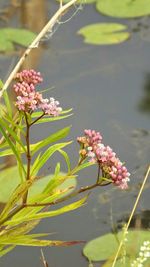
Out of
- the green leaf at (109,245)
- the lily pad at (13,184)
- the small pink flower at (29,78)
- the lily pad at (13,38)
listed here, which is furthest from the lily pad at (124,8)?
the small pink flower at (29,78)

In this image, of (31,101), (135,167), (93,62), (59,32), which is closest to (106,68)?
(93,62)

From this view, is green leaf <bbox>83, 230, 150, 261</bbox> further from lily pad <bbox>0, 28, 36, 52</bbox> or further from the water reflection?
lily pad <bbox>0, 28, 36, 52</bbox>

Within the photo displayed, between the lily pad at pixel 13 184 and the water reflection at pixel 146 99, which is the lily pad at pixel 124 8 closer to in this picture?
the water reflection at pixel 146 99

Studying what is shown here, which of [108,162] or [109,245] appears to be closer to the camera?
[108,162]

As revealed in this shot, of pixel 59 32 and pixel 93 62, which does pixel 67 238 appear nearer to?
pixel 93 62

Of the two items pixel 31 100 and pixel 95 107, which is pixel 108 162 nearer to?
pixel 31 100

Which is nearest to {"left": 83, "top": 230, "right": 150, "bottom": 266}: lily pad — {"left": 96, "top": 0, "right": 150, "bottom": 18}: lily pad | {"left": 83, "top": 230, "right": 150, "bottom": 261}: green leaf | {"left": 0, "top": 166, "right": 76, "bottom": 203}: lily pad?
{"left": 83, "top": 230, "right": 150, "bottom": 261}: green leaf

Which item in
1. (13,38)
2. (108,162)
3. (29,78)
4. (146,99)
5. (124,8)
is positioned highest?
(29,78)

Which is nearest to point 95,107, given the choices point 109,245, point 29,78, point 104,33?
point 104,33

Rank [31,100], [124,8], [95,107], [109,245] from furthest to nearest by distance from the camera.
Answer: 1. [124,8]
2. [95,107]
3. [109,245]
4. [31,100]
